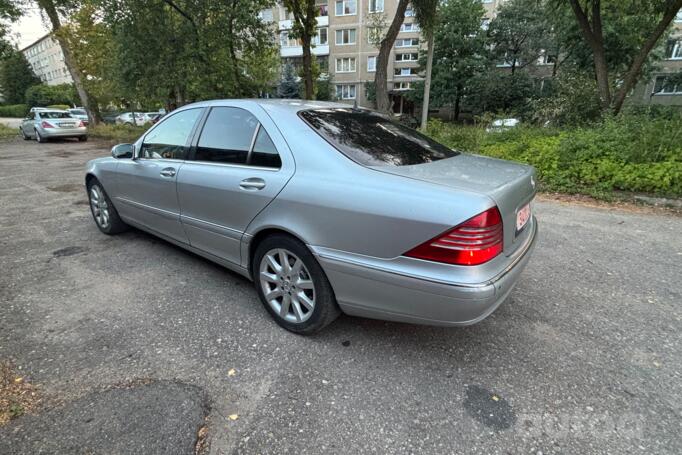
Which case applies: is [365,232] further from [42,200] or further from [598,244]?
[42,200]

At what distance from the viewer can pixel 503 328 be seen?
8.53ft

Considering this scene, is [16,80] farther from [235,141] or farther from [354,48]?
[235,141]

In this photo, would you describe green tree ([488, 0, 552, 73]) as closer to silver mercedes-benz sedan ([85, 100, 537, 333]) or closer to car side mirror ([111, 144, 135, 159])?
silver mercedes-benz sedan ([85, 100, 537, 333])

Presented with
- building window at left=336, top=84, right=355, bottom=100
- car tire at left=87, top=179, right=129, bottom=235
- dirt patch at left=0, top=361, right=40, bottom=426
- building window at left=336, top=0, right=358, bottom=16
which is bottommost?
dirt patch at left=0, top=361, right=40, bottom=426

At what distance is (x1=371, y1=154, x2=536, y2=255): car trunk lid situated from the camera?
1958mm

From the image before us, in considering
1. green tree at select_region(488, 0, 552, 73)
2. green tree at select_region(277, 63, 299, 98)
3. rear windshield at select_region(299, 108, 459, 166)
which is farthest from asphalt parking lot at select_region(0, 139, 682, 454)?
green tree at select_region(277, 63, 299, 98)

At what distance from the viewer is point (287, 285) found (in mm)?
2475

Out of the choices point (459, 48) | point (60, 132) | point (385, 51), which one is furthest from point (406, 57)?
point (60, 132)

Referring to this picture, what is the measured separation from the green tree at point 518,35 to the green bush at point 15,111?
6047cm

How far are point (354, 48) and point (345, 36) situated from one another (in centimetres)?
165

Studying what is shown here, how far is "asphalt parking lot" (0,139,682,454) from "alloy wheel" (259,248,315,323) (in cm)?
19

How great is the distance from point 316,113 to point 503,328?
210cm

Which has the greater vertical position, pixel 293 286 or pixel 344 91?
pixel 344 91

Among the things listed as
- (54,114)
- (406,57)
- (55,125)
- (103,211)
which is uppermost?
(406,57)
